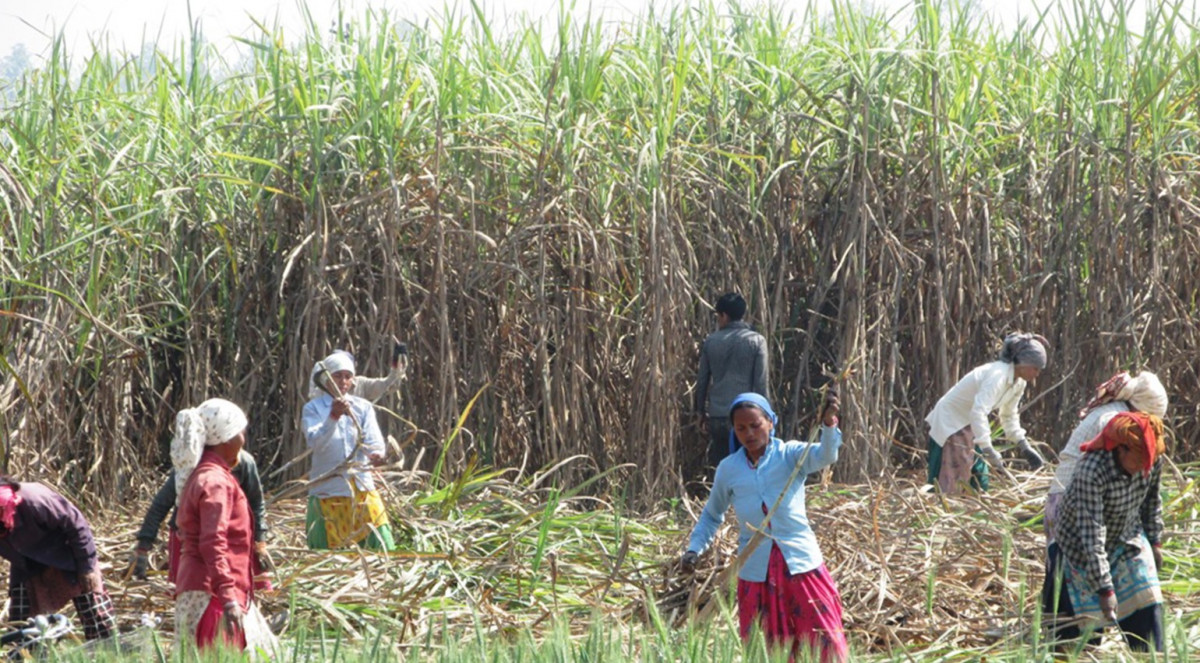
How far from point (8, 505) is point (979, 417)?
12.8 ft

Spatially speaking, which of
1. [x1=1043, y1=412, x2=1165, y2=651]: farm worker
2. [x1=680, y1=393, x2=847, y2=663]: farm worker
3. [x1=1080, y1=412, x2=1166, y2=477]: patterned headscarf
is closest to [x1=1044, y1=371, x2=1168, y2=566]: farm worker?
[x1=1043, y1=412, x2=1165, y2=651]: farm worker

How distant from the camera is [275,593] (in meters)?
4.82

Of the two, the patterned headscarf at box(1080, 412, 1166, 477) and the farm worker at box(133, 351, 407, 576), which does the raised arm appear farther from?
the farm worker at box(133, 351, 407, 576)

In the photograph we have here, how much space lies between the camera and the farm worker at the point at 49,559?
175 inches

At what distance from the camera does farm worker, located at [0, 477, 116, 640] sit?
175 inches

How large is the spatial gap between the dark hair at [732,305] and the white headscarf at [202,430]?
128 inches

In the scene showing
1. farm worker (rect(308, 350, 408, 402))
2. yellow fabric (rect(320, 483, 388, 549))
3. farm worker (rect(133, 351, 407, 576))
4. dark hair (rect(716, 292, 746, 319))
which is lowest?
yellow fabric (rect(320, 483, 388, 549))

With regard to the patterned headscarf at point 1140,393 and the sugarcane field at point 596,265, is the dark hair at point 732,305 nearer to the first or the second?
the sugarcane field at point 596,265

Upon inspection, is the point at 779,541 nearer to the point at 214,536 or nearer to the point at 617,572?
the point at 617,572

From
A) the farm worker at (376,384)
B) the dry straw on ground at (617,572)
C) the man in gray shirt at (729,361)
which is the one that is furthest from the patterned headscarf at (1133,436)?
the farm worker at (376,384)

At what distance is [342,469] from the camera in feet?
17.9

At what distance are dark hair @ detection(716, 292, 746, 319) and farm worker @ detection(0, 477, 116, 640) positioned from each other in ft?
10.8

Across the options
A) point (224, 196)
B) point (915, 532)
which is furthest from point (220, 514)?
point (224, 196)

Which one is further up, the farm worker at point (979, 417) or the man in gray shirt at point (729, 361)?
the man in gray shirt at point (729, 361)
